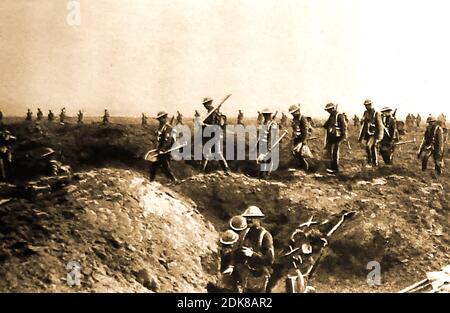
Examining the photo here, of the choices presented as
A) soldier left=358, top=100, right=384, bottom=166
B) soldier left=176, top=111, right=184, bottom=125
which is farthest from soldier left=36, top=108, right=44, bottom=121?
soldier left=358, top=100, right=384, bottom=166

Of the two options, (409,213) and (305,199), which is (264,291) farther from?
(409,213)

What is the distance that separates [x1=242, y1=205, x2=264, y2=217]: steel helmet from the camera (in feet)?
29.1

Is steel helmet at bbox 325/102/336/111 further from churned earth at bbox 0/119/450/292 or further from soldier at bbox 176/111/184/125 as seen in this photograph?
soldier at bbox 176/111/184/125

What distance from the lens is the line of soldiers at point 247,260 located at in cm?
855

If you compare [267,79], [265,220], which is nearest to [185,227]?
[265,220]

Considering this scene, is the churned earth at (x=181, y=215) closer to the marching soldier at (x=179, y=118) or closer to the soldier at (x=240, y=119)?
the marching soldier at (x=179, y=118)

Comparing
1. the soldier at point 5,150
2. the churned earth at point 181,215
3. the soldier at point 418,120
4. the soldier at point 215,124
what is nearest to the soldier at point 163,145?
the churned earth at point 181,215

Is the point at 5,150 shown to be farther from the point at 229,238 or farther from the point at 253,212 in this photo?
the point at 253,212

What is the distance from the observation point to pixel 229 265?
857 centimetres

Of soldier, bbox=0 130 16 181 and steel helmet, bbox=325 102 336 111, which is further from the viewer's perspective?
steel helmet, bbox=325 102 336 111

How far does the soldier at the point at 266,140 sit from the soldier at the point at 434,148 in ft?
8.58

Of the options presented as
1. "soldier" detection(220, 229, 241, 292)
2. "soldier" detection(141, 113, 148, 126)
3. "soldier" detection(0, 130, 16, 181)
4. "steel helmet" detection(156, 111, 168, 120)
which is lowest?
"soldier" detection(220, 229, 241, 292)
